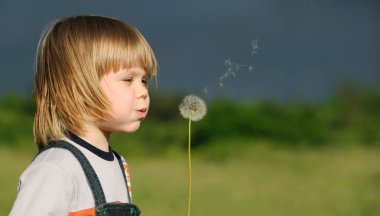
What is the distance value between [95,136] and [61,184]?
0.23m

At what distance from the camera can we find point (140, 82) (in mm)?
1938

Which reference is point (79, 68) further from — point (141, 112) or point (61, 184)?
point (61, 184)

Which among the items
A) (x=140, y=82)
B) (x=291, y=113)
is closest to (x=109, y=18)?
(x=140, y=82)

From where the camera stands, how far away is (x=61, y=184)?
5.84 ft

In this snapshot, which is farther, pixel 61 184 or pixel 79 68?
pixel 79 68

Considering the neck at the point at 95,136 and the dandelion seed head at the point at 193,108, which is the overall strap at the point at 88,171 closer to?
the neck at the point at 95,136

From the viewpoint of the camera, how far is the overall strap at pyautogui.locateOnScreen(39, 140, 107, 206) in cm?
188

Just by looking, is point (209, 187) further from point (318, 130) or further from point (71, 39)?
point (71, 39)

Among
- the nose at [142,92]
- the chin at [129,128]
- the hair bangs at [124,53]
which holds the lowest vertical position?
the chin at [129,128]

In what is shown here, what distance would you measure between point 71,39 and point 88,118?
0.80 feet

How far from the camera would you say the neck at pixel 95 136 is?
76.7 inches

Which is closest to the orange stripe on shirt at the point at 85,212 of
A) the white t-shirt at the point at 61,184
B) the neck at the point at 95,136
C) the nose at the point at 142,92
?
the white t-shirt at the point at 61,184

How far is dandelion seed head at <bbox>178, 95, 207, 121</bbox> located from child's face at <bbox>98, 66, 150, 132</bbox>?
190 millimetres

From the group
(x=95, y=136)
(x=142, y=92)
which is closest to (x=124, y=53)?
(x=142, y=92)
